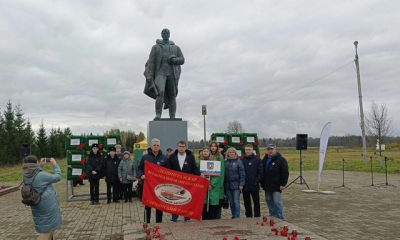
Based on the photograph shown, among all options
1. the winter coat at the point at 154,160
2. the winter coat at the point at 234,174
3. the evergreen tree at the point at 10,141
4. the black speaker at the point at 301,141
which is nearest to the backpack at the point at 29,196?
the winter coat at the point at 154,160

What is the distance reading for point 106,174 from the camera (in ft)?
36.2

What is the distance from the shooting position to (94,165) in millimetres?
11023

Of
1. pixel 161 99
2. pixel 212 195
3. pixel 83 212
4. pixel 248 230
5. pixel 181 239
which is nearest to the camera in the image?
pixel 181 239

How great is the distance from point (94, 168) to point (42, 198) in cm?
621

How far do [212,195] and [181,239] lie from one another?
1.79m

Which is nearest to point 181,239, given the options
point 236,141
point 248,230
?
point 248,230

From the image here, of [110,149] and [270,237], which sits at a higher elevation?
[110,149]

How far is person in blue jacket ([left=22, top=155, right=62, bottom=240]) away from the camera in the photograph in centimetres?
488

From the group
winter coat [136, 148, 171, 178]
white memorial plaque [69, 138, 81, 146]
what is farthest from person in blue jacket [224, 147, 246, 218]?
white memorial plaque [69, 138, 81, 146]

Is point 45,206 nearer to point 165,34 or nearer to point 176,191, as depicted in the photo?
point 176,191

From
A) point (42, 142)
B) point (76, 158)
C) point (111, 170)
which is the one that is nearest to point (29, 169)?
point (111, 170)

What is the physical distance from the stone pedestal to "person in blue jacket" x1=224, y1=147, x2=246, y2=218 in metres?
3.25

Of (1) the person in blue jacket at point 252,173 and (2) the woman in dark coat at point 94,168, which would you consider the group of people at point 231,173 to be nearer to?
(1) the person in blue jacket at point 252,173

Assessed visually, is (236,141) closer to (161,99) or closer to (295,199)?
(295,199)
